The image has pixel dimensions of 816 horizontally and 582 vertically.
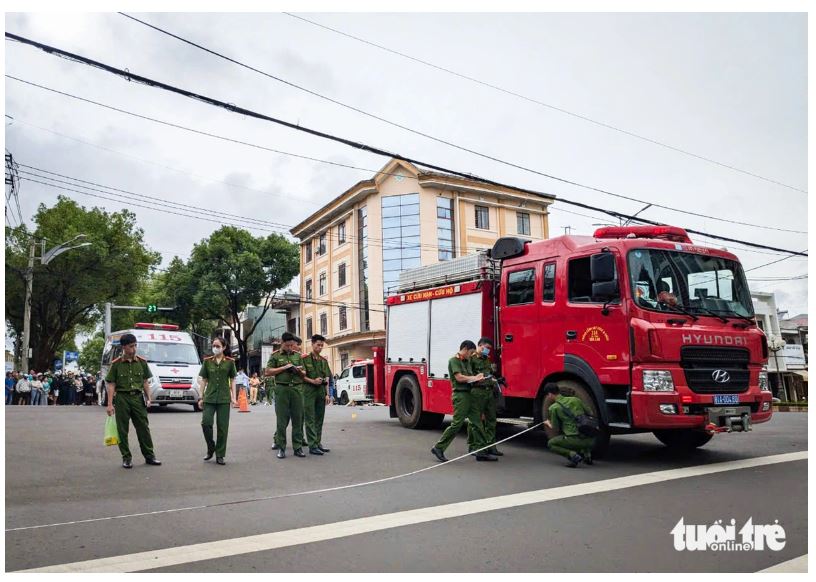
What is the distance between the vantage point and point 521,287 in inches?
433

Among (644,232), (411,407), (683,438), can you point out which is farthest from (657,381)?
(411,407)

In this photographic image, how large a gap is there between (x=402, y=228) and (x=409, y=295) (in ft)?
84.1

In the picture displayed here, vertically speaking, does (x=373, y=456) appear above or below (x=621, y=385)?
below

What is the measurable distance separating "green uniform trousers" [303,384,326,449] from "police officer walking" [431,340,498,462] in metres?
1.97

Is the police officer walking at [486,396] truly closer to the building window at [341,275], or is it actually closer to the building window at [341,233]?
the building window at [341,275]

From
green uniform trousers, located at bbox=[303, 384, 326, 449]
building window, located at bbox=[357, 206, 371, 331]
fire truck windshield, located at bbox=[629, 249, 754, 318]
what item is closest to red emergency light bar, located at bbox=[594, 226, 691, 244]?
fire truck windshield, located at bbox=[629, 249, 754, 318]

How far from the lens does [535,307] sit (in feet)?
34.7

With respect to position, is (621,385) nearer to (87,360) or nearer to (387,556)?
(387,556)

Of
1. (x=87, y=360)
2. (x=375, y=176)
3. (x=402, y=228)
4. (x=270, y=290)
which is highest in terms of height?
(x=375, y=176)

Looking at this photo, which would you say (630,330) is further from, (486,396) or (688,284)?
(486,396)

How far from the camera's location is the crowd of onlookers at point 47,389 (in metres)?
28.1

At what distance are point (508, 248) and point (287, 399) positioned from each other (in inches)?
165
